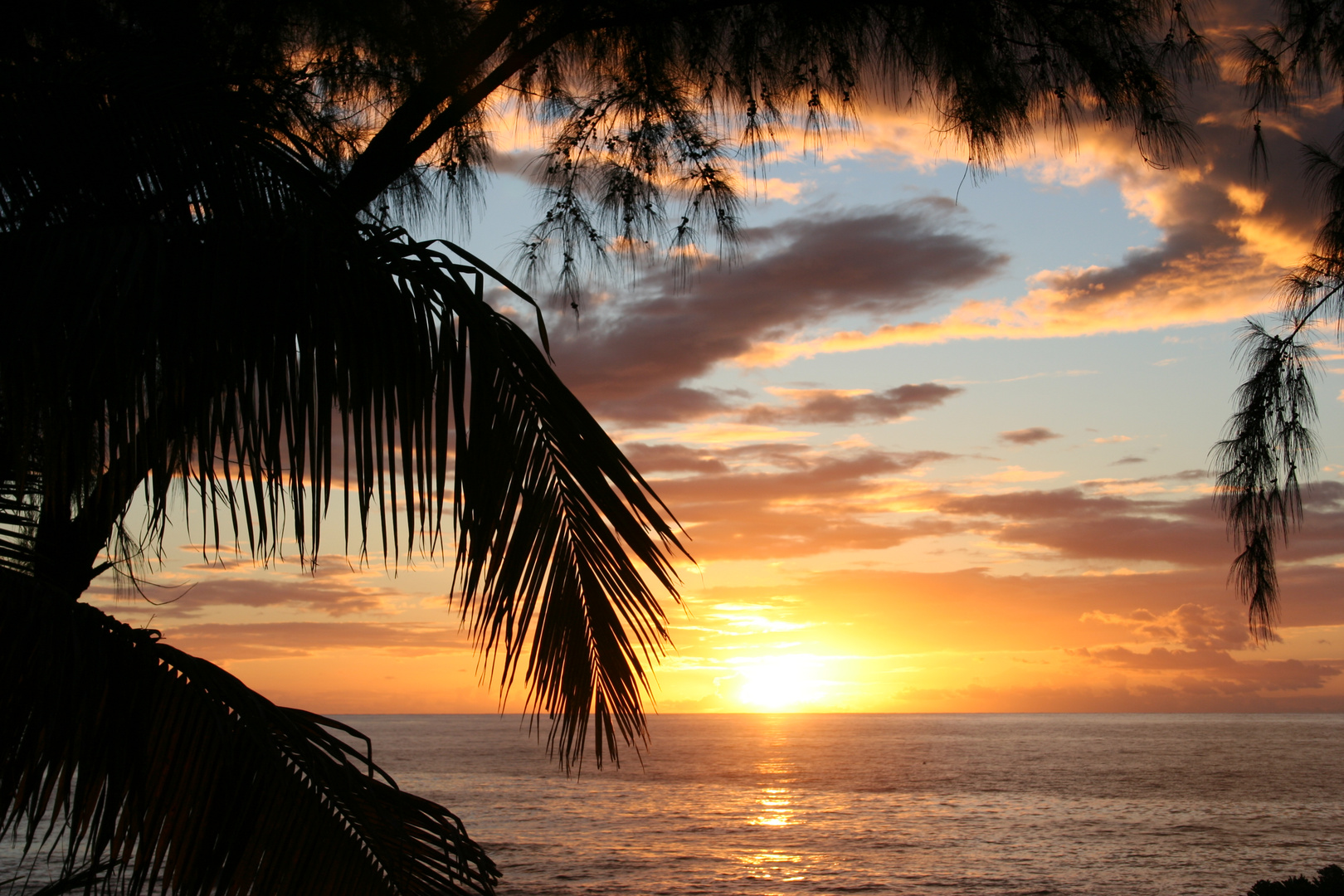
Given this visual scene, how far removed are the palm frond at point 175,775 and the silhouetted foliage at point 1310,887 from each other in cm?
1174

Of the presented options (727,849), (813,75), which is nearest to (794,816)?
(727,849)

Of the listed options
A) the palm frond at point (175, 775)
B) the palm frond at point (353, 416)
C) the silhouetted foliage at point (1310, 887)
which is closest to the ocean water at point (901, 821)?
the silhouetted foliage at point (1310, 887)

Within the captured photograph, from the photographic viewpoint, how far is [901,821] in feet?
107

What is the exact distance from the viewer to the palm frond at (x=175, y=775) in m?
2.03

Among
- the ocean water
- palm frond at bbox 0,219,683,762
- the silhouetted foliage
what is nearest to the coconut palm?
palm frond at bbox 0,219,683,762

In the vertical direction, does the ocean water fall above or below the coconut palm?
below

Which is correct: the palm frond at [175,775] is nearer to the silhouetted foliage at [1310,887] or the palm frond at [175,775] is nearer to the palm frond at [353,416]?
the palm frond at [353,416]

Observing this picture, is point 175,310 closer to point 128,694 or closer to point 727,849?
point 128,694

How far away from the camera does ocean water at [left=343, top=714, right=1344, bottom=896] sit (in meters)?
22.1

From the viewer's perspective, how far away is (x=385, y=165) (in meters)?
3.63

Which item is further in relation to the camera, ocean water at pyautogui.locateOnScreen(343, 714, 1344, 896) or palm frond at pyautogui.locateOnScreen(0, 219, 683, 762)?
ocean water at pyautogui.locateOnScreen(343, 714, 1344, 896)

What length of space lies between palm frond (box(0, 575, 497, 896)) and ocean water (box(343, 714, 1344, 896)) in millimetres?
13703

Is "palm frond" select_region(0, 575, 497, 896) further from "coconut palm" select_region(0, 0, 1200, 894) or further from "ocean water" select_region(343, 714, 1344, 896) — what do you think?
"ocean water" select_region(343, 714, 1344, 896)

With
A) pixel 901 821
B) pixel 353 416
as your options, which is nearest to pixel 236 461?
pixel 353 416
